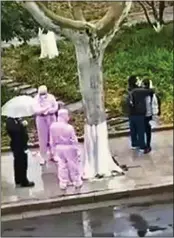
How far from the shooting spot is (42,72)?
185 inches

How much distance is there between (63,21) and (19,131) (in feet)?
2.10

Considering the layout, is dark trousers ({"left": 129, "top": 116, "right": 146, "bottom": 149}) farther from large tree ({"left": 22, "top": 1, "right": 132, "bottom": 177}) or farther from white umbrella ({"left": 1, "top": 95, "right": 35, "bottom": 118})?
white umbrella ({"left": 1, "top": 95, "right": 35, "bottom": 118})

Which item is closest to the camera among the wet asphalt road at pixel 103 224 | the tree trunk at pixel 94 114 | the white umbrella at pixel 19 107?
the wet asphalt road at pixel 103 224

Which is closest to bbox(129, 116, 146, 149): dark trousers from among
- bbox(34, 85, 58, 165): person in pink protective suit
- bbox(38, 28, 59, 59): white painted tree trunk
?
bbox(34, 85, 58, 165): person in pink protective suit

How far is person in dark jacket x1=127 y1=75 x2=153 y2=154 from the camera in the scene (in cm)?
464

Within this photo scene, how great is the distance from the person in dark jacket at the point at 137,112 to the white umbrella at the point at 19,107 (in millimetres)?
530

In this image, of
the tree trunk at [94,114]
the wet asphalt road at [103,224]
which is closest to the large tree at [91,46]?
the tree trunk at [94,114]

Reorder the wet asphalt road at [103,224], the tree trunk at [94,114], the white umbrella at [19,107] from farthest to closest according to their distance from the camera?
the tree trunk at [94,114]
the white umbrella at [19,107]
the wet asphalt road at [103,224]

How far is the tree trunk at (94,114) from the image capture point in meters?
4.70

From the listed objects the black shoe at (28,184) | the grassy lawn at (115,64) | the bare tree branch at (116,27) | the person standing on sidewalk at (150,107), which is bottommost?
the black shoe at (28,184)

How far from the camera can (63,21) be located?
14.9 feet

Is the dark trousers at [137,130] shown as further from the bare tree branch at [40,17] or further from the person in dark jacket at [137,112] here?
the bare tree branch at [40,17]

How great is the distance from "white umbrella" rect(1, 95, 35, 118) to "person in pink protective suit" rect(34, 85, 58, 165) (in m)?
0.04

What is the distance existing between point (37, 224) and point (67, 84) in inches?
30.0
